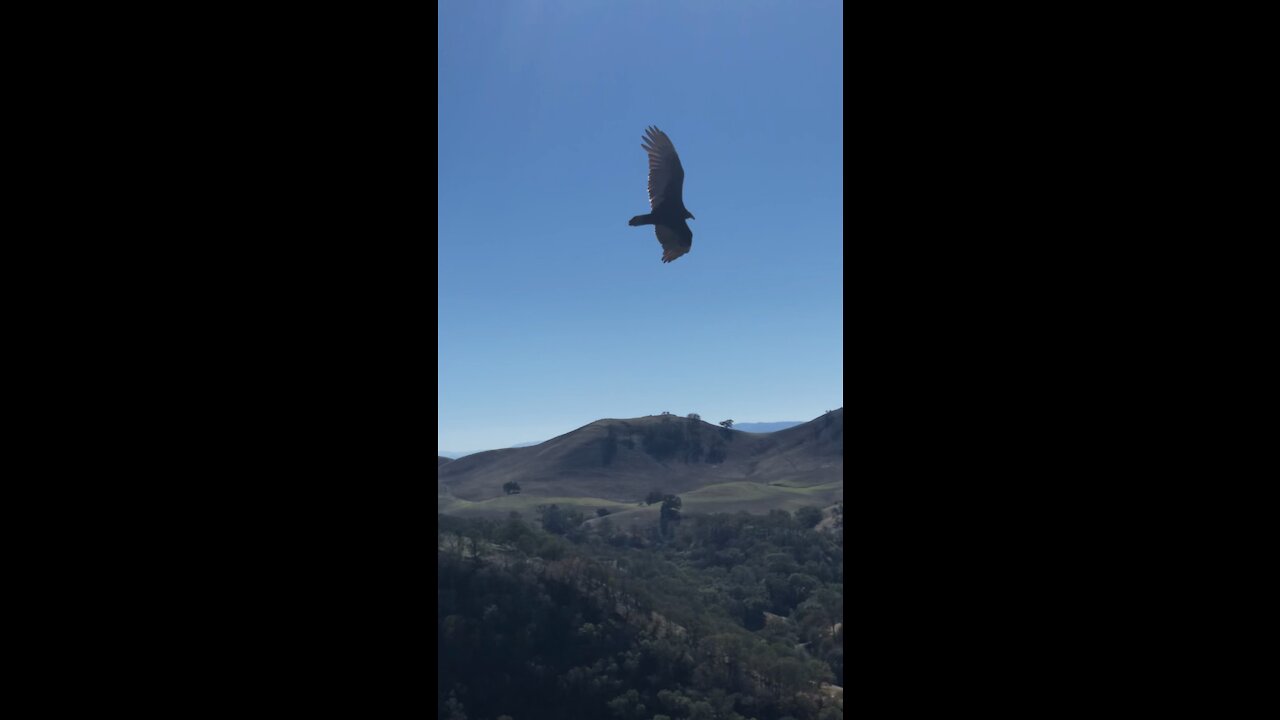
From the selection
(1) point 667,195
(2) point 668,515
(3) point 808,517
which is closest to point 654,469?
(2) point 668,515

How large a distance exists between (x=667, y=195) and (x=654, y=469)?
1858 inches

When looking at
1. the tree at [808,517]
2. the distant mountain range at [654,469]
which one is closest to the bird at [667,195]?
the tree at [808,517]

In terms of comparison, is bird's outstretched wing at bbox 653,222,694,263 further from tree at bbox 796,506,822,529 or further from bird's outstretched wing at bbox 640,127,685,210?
tree at bbox 796,506,822,529

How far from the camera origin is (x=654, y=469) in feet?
182

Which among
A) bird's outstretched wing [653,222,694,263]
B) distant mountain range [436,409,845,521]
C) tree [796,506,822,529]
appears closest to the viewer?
bird's outstretched wing [653,222,694,263]

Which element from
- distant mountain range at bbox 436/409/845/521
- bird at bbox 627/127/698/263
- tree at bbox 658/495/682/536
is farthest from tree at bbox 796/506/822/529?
bird at bbox 627/127/698/263

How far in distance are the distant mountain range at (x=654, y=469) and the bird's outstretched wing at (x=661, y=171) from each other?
40681 millimetres

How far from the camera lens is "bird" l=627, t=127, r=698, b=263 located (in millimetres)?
9266
